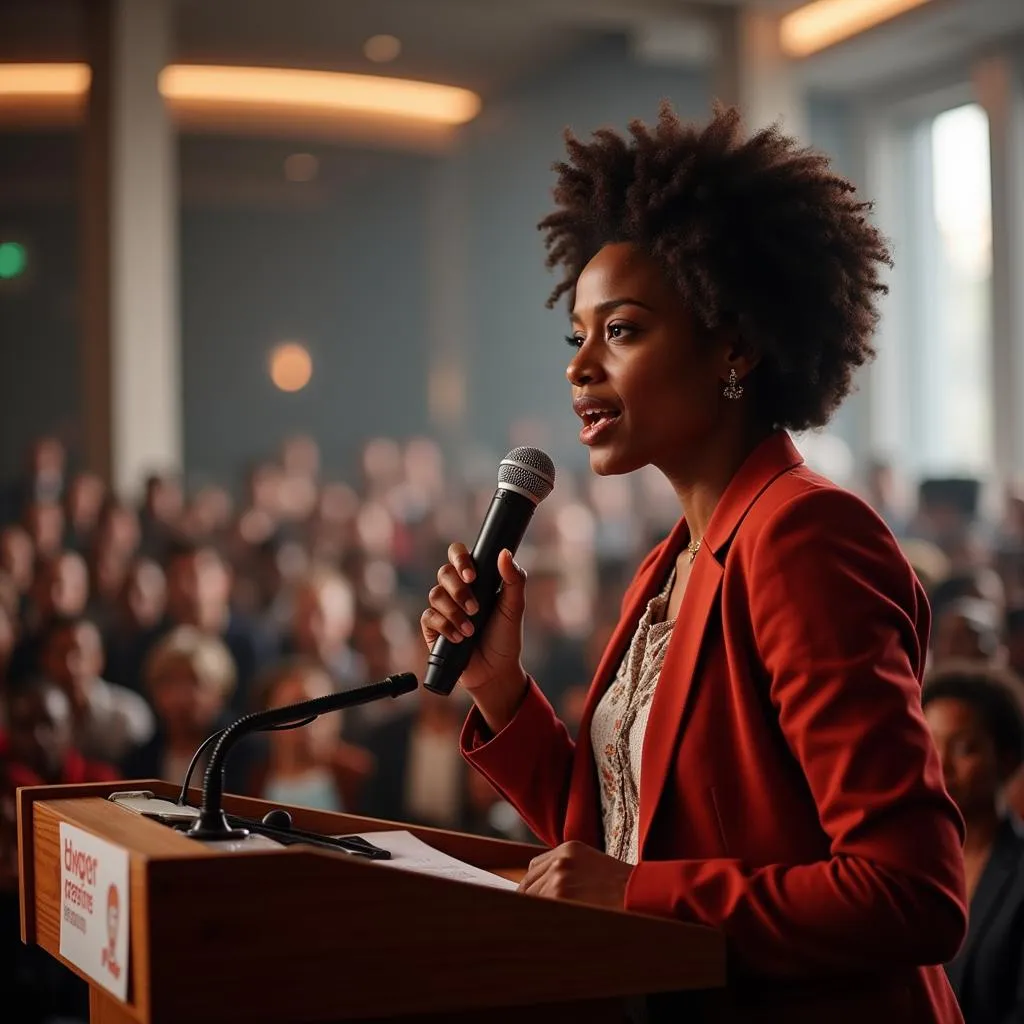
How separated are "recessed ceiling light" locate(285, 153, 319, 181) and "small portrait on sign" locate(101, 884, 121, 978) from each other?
427 inches

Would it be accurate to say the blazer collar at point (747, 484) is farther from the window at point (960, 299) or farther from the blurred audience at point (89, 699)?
the window at point (960, 299)

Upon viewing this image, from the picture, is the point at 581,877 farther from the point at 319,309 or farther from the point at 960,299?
the point at 319,309

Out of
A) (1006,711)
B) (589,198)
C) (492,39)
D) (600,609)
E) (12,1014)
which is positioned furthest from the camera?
(492,39)

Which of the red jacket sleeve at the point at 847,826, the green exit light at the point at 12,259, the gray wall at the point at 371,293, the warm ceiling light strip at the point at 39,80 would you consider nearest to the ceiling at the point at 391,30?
the warm ceiling light strip at the point at 39,80

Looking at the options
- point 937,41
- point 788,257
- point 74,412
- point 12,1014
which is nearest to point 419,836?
point 788,257

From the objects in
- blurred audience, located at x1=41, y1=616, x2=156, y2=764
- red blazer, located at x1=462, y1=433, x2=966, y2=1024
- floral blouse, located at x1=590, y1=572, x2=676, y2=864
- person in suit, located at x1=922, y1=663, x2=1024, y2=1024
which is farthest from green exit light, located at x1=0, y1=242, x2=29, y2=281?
red blazer, located at x1=462, y1=433, x2=966, y2=1024

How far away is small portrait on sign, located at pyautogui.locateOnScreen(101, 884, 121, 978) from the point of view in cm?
102

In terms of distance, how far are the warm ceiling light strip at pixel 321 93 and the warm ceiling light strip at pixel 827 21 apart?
10.8 ft

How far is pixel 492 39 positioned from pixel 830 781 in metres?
9.71

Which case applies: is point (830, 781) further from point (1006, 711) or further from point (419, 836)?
point (1006, 711)

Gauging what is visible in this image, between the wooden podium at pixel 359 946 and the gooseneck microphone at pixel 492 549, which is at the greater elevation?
the gooseneck microphone at pixel 492 549

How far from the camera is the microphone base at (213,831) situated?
116 centimetres

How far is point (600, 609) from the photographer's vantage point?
5617mm

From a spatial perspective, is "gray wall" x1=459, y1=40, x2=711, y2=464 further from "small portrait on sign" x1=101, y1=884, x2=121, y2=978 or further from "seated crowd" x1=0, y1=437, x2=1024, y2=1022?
"small portrait on sign" x1=101, y1=884, x2=121, y2=978
